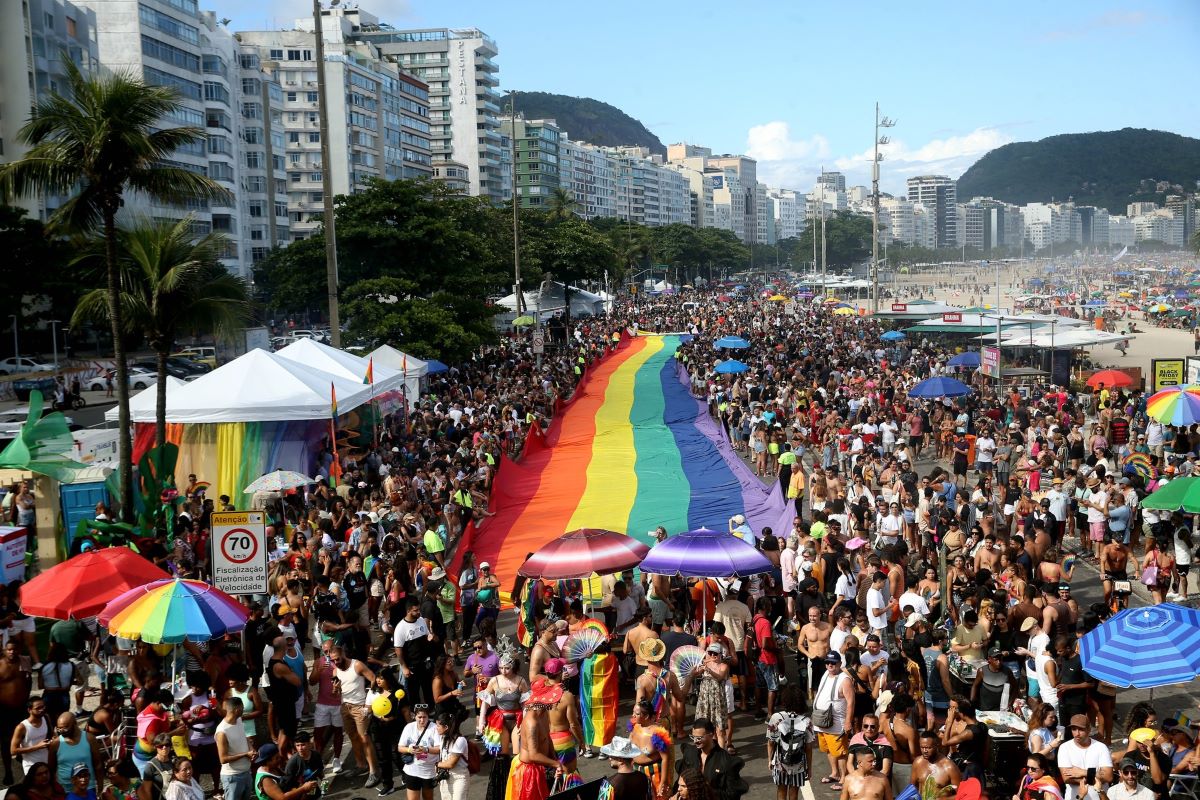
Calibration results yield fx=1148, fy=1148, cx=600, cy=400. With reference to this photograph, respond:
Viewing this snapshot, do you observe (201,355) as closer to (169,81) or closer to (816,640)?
(169,81)

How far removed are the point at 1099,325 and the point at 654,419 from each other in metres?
36.5

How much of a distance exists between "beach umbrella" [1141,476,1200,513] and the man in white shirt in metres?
7.04

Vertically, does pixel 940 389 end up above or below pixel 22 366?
above

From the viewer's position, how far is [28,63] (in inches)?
2271

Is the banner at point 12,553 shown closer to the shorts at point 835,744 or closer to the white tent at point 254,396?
the white tent at point 254,396

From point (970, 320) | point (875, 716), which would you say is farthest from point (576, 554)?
point (970, 320)

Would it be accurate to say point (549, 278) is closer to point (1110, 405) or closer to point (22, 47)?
point (22, 47)

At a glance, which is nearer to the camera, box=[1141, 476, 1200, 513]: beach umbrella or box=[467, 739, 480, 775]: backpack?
box=[467, 739, 480, 775]: backpack

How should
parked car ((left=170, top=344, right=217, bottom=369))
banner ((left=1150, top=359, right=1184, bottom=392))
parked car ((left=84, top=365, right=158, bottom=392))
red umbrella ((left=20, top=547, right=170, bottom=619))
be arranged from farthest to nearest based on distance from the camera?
parked car ((left=170, top=344, right=217, bottom=369)) < parked car ((left=84, top=365, right=158, bottom=392)) < banner ((left=1150, top=359, right=1184, bottom=392)) < red umbrella ((left=20, top=547, right=170, bottom=619))

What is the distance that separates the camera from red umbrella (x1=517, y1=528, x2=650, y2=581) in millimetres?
12664

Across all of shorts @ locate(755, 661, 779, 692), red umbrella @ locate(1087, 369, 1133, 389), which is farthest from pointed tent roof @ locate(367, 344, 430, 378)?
shorts @ locate(755, 661, 779, 692)

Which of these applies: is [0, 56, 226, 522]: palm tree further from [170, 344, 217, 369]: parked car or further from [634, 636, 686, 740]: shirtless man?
[170, 344, 217, 369]: parked car

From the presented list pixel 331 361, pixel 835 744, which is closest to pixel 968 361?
pixel 331 361

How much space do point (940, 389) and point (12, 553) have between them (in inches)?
742
